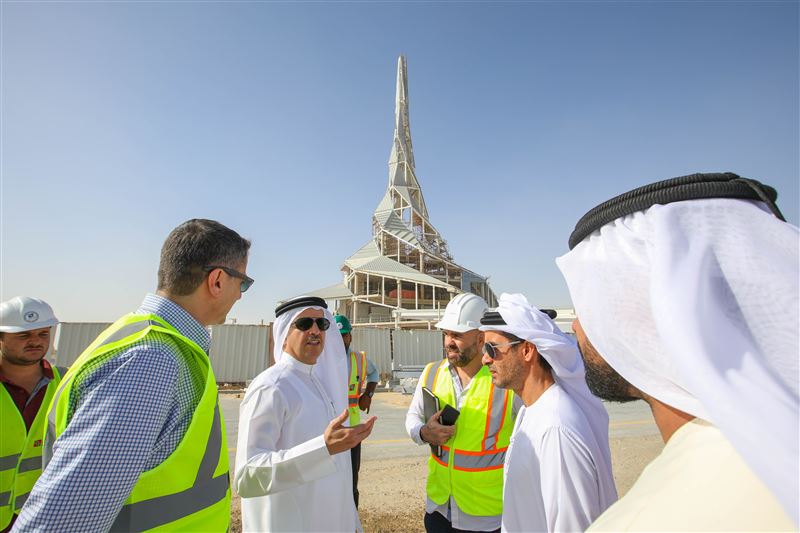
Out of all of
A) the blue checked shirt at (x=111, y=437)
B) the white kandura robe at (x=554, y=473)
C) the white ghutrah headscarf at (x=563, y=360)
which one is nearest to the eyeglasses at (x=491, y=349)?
the white ghutrah headscarf at (x=563, y=360)

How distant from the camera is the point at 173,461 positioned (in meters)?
1.45

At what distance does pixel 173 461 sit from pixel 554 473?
1611 mm

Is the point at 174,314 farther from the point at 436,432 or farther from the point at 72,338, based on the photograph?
the point at 72,338

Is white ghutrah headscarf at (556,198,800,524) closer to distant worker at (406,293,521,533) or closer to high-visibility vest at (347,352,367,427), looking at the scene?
distant worker at (406,293,521,533)

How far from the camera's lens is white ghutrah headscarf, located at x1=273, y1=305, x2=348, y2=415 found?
3.24 meters

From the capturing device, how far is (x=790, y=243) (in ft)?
3.03

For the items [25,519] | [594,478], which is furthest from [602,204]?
[25,519]

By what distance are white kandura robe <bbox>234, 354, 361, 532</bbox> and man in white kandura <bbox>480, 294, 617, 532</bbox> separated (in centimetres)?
104

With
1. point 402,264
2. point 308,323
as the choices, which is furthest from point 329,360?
point 402,264

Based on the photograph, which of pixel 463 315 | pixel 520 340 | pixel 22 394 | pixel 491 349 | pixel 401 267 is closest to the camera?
pixel 520 340

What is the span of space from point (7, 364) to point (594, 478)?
428 centimetres

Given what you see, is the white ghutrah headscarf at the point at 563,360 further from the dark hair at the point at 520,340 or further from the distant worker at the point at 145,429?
the distant worker at the point at 145,429

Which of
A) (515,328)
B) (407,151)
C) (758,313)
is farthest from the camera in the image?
(407,151)

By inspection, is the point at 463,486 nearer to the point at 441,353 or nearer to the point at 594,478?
the point at 594,478
